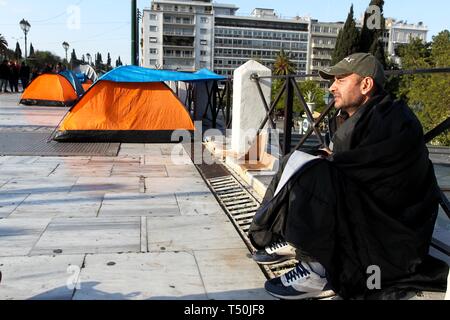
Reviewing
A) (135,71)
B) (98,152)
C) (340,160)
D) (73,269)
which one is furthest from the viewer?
(135,71)

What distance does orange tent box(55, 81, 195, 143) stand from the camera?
8273mm

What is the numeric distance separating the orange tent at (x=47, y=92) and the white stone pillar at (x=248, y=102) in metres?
12.2

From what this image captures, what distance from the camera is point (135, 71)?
8547 mm

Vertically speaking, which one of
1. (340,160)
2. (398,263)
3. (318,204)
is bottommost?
(398,263)

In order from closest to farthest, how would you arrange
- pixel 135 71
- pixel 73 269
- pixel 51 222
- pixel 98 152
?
1. pixel 73 269
2. pixel 51 222
3. pixel 98 152
4. pixel 135 71

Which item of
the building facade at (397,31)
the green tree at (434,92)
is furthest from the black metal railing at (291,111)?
the building facade at (397,31)

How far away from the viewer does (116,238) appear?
351cm

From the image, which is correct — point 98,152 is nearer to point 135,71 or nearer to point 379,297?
point 135,71

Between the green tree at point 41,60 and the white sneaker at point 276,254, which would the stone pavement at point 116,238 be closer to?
the white sneaker at point 276,254

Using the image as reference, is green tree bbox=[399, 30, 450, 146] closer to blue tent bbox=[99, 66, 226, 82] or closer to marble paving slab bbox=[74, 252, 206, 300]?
blue tent bbox=[99, 66, 226, 82]

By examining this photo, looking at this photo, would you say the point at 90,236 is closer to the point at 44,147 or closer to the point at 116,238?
the point at 116,238

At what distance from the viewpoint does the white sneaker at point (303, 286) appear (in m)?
2.54
